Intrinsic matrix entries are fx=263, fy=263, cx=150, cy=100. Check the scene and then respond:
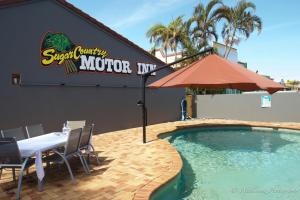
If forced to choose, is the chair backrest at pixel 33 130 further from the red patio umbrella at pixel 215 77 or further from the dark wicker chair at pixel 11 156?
the red patio umbrella at pixel 215 77

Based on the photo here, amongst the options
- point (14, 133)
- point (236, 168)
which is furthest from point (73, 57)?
point (236, 168)

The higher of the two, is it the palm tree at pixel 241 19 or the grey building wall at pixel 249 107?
the palm tree at pixel 241 19

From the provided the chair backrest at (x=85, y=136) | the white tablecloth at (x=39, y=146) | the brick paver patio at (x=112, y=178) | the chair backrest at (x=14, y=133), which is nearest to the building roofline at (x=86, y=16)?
the chair backrest at (x=14, y=133)

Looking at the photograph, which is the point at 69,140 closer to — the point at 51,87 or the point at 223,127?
the point at 51,87

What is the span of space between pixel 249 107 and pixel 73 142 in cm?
1494

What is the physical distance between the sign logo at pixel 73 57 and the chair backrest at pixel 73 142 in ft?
17.3

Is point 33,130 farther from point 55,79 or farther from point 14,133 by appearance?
point 55,79

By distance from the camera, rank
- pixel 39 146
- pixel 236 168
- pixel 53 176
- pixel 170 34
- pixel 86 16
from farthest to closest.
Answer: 1. pixel 170 34
2. pixel 86 16
3. pixel 236 168
4. pixel 53 176
5. pixel 39 146

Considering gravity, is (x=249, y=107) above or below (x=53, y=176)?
above

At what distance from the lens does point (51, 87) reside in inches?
411

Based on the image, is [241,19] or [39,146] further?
[241,19]

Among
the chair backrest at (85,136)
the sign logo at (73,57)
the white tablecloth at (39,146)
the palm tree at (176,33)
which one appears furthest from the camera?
the palm tree at (176,33)

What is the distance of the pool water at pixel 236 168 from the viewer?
583cm

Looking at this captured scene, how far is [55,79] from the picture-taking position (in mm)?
10586
